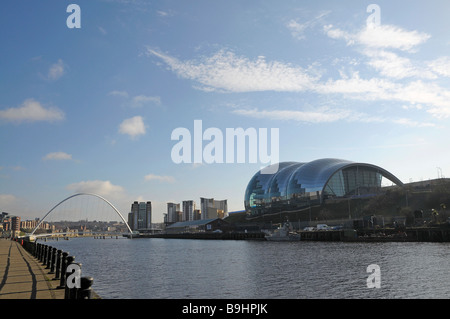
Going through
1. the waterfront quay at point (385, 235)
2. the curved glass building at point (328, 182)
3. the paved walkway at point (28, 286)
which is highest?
the curved glass building at point (328, 182)

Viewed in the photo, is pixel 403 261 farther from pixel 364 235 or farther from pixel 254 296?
pixel 364 235

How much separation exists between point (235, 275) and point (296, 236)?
82.9 meters

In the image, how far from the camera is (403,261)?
43.2m

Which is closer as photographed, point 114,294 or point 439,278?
point 114,294

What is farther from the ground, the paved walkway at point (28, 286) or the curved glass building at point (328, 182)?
the curved glass building at point (328, 182)

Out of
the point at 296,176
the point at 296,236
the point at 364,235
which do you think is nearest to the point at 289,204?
the point at 296,176
